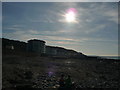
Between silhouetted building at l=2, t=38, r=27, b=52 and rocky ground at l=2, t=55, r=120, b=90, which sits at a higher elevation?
silhouetted building at l=2, t=38, r=27, b=52

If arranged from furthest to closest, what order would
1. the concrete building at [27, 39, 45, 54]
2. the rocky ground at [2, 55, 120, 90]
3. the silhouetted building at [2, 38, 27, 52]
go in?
the concrete building at [27, 39, 45, 54] → the silhouetted building at [2, 38, 27, 52] → the rocky ground at [2, 55, 120, 90]

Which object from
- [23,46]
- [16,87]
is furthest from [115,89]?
[23,46]

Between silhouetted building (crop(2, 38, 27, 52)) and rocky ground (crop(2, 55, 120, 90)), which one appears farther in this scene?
silhouetted building (crop(2, 38, 27, 52))

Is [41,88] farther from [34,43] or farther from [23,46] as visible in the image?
[23,46]

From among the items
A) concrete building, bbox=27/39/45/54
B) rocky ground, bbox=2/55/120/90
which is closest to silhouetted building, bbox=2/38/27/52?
concrete building, bbox=27/39/45/54

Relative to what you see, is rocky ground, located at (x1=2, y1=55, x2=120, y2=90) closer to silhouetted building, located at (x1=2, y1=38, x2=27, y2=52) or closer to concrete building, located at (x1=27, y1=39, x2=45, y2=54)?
silhouetted building, located at (x1=2, y1=38, x2=27, y2=52)

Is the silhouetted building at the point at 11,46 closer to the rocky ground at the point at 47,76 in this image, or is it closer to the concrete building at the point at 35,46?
the concrete building at the point at 35,46

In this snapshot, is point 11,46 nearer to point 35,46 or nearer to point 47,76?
point 35,46

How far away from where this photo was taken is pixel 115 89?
18.0 ft

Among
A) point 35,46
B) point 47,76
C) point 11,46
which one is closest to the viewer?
point 47,76

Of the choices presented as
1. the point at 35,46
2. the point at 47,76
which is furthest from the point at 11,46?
the point at 47,76

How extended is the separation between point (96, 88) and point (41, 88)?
2055mm

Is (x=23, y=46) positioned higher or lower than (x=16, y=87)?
higher

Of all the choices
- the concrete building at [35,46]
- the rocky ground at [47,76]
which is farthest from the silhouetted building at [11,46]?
the rocky ground at [47,76]
